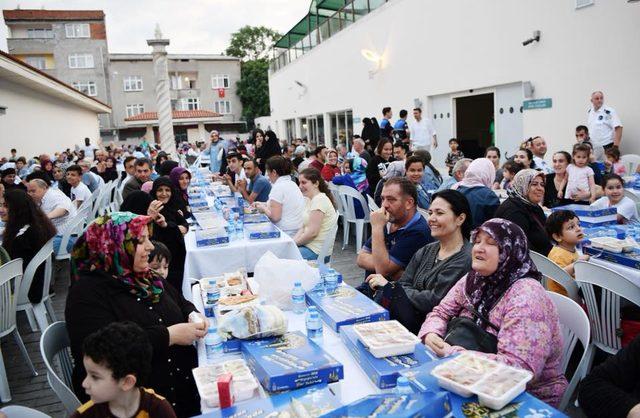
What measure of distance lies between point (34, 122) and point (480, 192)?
15.6 m

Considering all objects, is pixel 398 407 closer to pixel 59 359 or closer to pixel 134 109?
pixel 59 359

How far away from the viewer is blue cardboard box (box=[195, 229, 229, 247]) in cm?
442

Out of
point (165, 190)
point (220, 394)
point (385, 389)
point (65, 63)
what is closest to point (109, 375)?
point (220, 394)

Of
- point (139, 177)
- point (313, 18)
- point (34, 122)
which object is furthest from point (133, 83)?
point (139, 177)

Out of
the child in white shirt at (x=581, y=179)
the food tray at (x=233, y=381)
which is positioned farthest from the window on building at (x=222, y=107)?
the food tray at (x=233, y=381)

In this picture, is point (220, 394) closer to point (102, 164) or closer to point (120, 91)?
point (102, 164)

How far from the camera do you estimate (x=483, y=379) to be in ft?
5.47

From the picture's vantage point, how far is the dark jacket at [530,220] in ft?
12.7

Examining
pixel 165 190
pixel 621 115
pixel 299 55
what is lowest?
pixel 165 190

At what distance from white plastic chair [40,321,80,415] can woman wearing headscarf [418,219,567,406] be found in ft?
5.68

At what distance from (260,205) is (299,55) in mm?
19629

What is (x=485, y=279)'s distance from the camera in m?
2.33

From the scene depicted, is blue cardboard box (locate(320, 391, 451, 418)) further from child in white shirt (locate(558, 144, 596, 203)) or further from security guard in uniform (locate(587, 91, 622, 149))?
security guard in uniform (locate(587, 91, 622, 149))

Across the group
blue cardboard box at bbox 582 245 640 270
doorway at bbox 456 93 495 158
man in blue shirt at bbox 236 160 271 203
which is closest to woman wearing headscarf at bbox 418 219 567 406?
blue cardboard box at bbox 582 245 640 270
